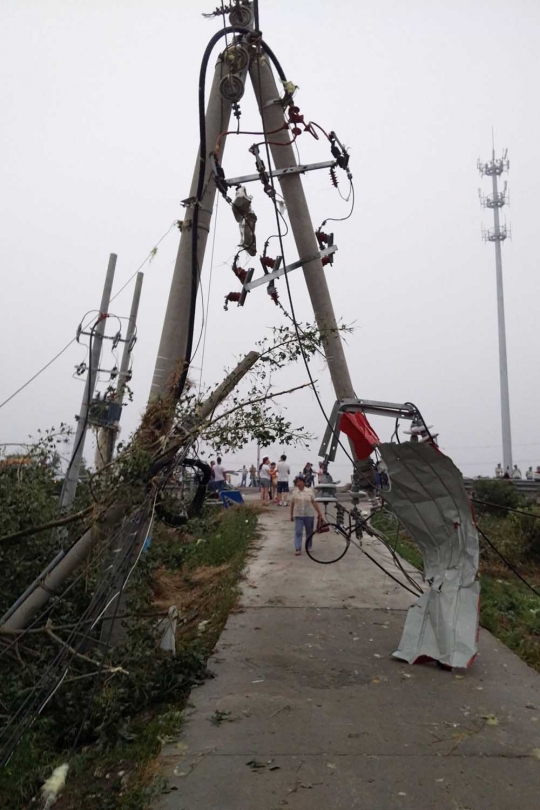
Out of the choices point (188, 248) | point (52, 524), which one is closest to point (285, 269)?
point (188, 248)

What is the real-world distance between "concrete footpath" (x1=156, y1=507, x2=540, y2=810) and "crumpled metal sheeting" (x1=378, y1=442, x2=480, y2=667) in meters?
0.31

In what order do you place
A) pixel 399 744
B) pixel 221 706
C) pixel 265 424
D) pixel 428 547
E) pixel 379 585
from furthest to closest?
pixel 379 585 → pixel 428 547 → pixel 265 424 → pixel 221 706 → pixel 399 744

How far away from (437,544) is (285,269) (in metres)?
3.67

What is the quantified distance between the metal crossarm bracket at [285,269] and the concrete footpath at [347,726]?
4162 millimetres

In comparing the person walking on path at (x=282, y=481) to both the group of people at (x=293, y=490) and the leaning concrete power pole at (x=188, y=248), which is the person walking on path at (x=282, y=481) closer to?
the group of people at (x=293, y=490)

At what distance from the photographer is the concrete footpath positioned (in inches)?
171

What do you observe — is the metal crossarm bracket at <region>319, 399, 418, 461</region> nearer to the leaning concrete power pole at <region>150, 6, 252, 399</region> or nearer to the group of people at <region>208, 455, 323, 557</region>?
the group of people at <region>208, 455, 323, 557</region>

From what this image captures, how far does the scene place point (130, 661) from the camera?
6121 mm

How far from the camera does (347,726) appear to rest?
5.39 metres

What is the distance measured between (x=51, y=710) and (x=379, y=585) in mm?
5923

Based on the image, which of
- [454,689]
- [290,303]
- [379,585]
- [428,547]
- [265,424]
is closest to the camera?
[454,689]

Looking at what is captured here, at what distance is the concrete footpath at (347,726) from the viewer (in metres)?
4.34

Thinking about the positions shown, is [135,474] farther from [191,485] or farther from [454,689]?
[454,689]

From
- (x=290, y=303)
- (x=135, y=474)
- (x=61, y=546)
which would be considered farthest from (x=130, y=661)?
(x=290, y=303)
